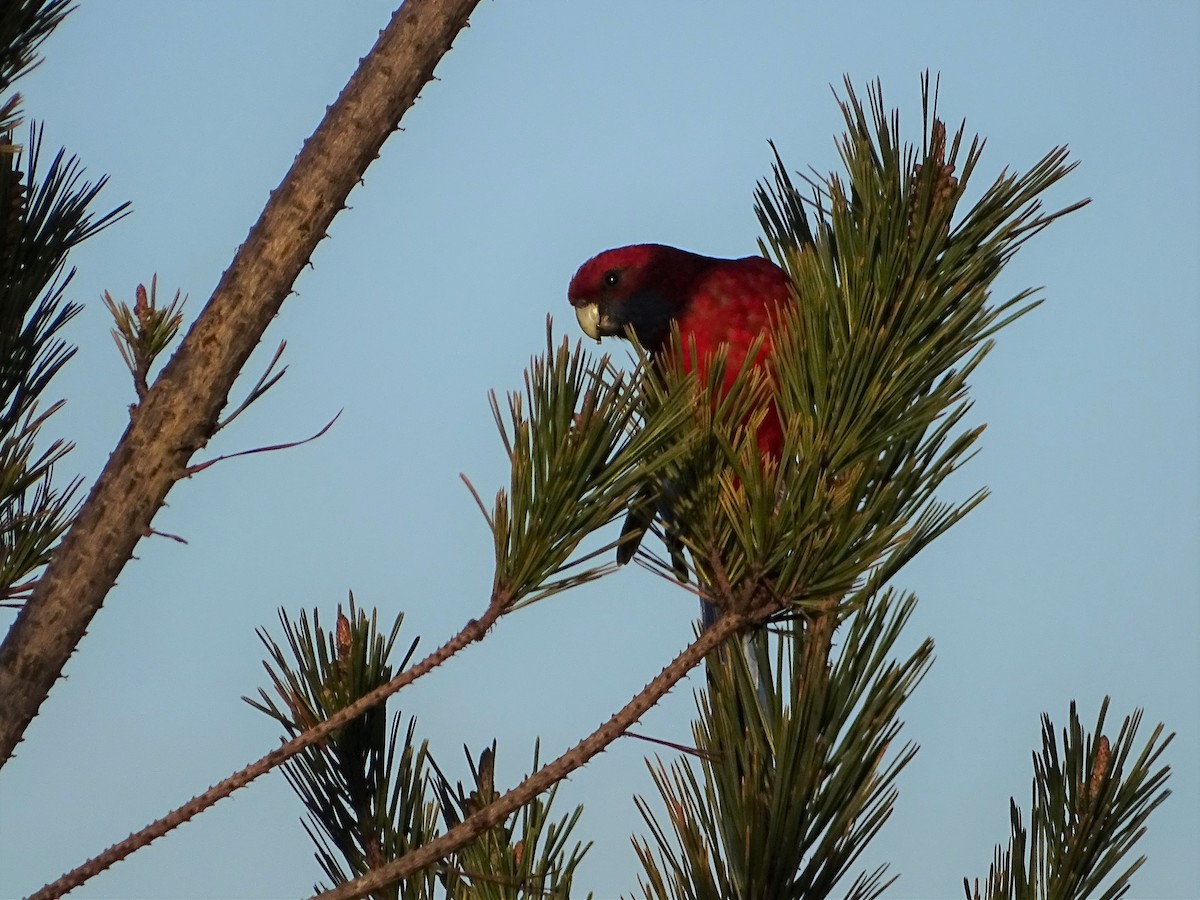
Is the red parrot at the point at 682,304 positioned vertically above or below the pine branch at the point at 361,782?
above

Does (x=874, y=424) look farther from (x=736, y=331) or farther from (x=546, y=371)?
(x=736, y=331)

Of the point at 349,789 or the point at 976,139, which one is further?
the point at 349,789

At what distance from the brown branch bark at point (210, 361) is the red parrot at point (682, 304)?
1.27 feet

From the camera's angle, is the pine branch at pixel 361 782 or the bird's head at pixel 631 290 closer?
the pine branch at pixel 361 782

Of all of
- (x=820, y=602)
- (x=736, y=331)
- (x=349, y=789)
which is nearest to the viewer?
(x=820, y=602)

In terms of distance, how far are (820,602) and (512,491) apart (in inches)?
14.2

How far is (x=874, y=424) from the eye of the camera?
1.34m

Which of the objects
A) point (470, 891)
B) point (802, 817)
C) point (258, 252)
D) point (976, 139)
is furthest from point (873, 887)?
point (258, 252)

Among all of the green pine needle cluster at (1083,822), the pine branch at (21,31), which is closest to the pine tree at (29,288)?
the pine branch at (21,31)

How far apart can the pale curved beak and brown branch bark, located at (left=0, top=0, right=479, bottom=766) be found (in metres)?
1.92

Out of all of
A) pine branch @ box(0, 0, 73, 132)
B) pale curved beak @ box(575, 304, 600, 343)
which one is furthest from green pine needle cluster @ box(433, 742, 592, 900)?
pale curved beak @ box(575, 304, 600, 343)

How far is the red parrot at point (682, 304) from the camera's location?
1.70 metres

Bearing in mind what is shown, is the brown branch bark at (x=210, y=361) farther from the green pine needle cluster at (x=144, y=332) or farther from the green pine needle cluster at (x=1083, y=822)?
the green pine needle cluster at (x=1083, y=822)

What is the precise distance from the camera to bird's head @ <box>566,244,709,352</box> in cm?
292
